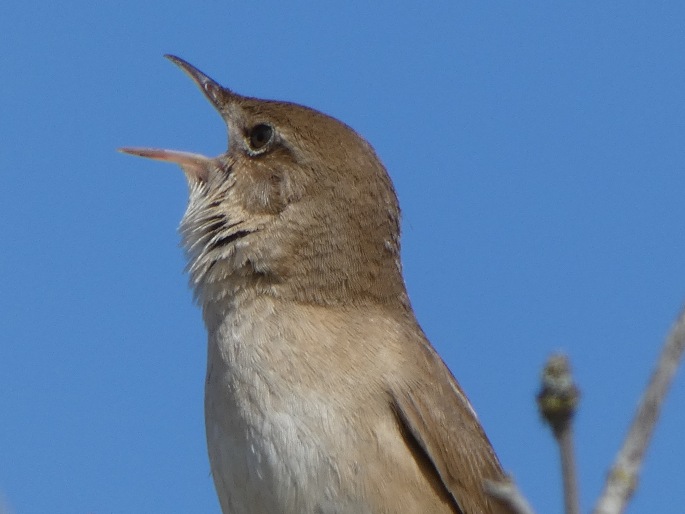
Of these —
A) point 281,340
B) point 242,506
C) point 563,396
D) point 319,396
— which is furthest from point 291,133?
point 563,396

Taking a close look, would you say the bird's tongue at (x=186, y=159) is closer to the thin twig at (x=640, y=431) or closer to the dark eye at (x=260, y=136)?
the dark eye at (x=260, y=136)

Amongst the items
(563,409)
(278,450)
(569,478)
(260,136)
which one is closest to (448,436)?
(278,450)

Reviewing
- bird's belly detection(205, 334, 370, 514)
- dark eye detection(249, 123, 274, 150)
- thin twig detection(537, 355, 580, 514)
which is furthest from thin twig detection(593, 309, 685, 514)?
dark eye detection(249, 123, 274, 150)

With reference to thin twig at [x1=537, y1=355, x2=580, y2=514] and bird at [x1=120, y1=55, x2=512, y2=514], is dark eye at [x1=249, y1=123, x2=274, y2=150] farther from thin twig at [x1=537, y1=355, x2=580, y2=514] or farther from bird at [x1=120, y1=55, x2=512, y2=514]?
thin twig at [x1=537, y1=355, x2=580, y2=514]

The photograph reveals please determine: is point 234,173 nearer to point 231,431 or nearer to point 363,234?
point 363,234

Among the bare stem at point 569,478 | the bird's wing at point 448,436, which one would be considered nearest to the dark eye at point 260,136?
the bird's wing at point 448,436

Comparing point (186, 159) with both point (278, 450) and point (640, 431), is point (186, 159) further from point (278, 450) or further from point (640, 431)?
point (640, 431)
